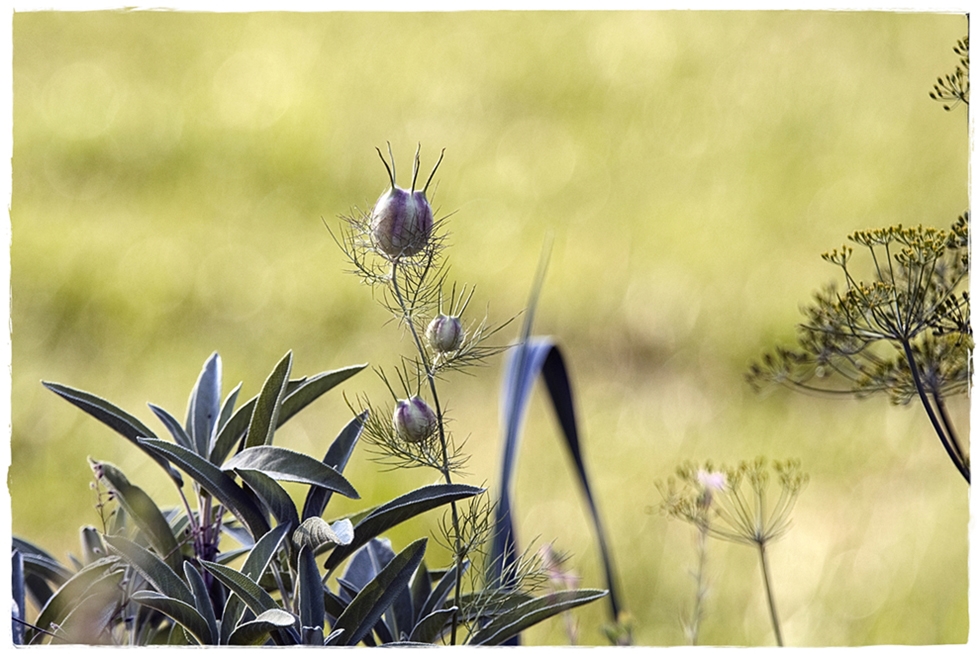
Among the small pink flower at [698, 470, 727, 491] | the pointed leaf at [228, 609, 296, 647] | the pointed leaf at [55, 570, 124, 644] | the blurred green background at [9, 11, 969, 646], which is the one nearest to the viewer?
the pointed leaf at [228, 609, 296, 647]

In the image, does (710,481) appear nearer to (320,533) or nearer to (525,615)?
(525,615)

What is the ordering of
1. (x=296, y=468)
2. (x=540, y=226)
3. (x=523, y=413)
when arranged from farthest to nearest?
(x=540, y=226) → (x=523, y=413) → (x=296, y=468)

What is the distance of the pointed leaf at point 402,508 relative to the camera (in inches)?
16.3

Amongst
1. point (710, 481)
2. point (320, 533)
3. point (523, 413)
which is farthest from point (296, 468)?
point (710, 481)

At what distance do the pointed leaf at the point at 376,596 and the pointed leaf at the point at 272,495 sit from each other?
45 millimetres

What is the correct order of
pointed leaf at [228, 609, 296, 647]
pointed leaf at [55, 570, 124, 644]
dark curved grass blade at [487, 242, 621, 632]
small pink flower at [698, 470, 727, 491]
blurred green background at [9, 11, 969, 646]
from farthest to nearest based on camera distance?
1. blurred green background at [9, 11, 969, 646]
2. small pink flower at [698, 470, 727, 491]
3. dark curved grass blade at [487, 242, 621, 632]
4. pointed leaf at [55, 570, 124, 644]
5. pointed leaf at [228, 609, 296, 647]

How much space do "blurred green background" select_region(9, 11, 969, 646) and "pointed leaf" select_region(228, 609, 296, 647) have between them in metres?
1.22

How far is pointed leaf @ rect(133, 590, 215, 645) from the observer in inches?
16.2

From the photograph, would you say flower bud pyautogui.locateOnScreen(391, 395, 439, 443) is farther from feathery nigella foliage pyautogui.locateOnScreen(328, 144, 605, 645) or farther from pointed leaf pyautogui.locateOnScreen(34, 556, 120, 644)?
pointed leaf pyautogui.locateOnScreen(34, 556, 120, 644)

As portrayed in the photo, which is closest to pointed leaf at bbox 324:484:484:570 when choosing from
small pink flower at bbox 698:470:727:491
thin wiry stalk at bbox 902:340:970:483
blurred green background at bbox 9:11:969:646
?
thin wiry stalk at bbox 902:340:970:483

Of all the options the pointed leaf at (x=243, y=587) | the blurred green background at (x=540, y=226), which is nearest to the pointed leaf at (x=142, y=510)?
the pointed leaf at (x=243, y=587)

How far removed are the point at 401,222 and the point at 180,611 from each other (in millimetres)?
191

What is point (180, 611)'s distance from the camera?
43 centimetres

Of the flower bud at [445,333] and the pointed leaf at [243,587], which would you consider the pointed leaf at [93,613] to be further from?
the flower bud at [445,333]
